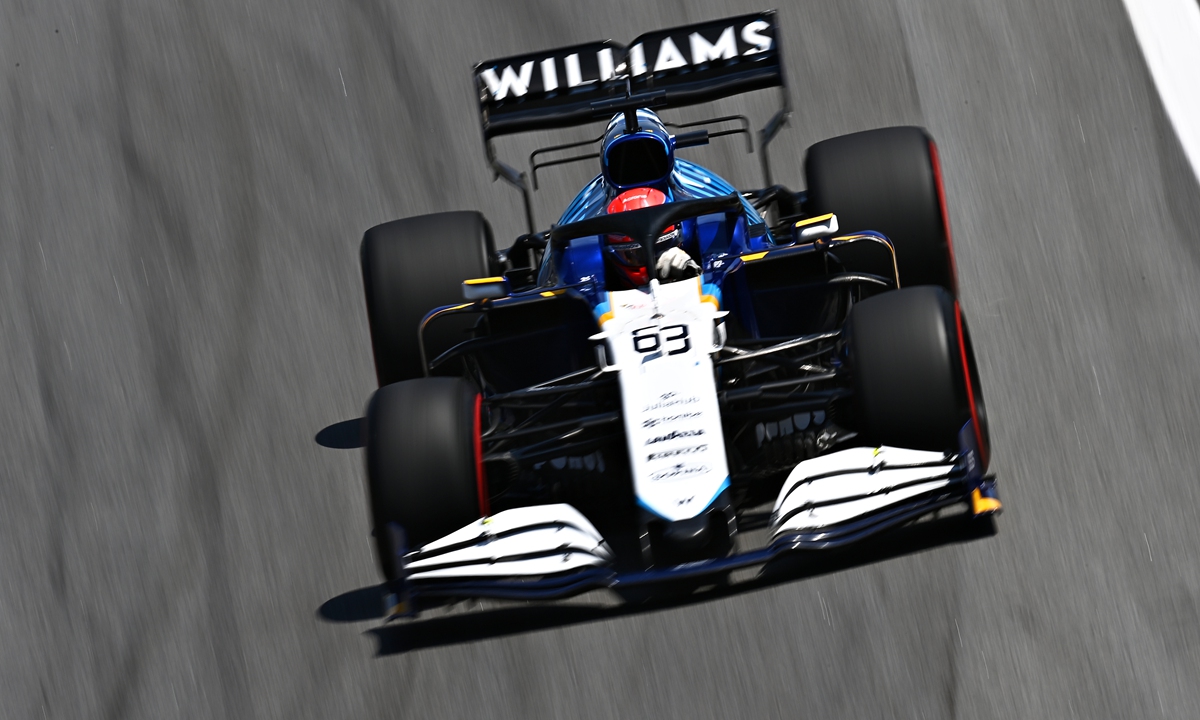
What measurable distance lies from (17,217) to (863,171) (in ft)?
18.5

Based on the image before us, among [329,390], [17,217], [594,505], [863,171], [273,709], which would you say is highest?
[17,217]

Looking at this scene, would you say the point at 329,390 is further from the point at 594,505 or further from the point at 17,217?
the point at 17,217

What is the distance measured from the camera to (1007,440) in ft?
21.7

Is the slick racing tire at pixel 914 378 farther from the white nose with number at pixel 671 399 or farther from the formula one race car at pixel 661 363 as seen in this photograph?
the white nose with number at pixel 671 399

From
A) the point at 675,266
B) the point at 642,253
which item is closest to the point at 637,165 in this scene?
the point at 642,253

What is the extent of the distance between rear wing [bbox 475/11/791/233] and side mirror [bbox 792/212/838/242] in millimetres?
898

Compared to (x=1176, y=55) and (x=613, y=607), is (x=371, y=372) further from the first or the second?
(x=1176, y=55)

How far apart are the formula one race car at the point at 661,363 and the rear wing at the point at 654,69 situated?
0.03 ft

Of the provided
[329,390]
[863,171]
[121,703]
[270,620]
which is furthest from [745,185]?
[121,703]

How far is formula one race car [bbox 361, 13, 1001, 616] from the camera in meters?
5.35

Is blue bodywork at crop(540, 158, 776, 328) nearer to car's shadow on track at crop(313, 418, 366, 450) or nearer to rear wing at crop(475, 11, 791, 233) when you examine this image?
rear wing at crop(475, 11, 791, 233)

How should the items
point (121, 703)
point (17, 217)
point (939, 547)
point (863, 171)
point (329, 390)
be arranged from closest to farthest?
point (939, 547)
point (121, 703)
point (863, 171)
point (329, 390)
point (17, 217)

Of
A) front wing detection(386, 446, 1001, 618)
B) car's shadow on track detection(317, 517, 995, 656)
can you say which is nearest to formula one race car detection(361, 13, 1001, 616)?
front wing detection(386, 446, 1001, 618)

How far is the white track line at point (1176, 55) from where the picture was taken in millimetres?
8461
